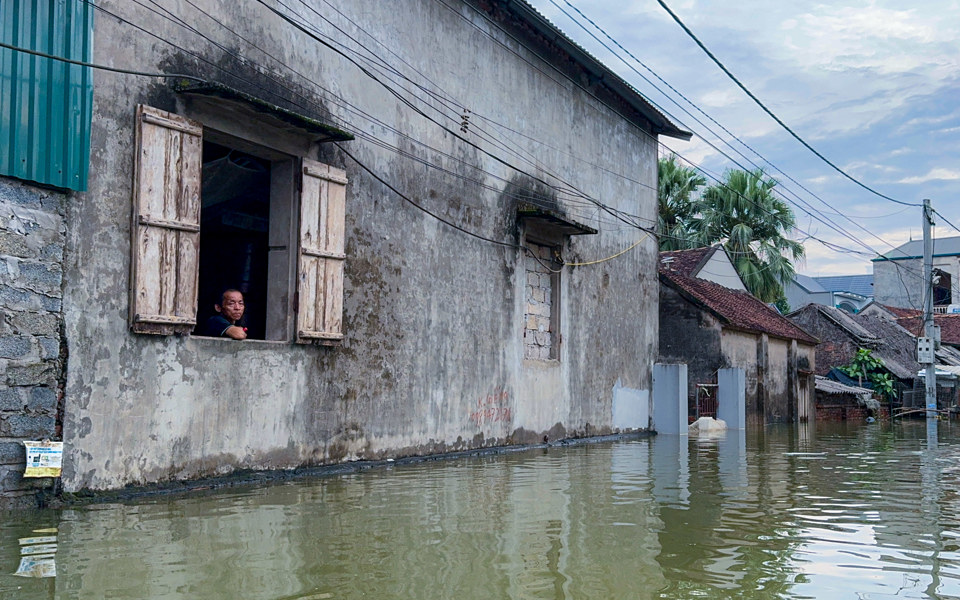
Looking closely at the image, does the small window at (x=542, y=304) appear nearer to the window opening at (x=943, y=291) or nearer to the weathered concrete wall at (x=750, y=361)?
the weathered concrete wall at (x=750, y=361)

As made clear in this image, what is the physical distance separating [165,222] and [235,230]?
3903mm

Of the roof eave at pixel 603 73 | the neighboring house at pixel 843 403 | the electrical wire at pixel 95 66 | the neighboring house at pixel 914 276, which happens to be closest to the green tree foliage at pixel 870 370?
the neighboring house at pixel 843 403

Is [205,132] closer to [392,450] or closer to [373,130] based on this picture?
[373,130]

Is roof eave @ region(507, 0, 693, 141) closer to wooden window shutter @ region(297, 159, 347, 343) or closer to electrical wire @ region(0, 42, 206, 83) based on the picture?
wooden window shutter @ region(297, 159, 347, 343)

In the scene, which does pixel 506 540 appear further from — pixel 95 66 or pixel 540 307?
pixel 540 307

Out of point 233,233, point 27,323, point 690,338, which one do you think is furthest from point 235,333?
point 690,338

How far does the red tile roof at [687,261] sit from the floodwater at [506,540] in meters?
15.9

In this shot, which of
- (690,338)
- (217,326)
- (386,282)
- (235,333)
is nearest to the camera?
(235,333)

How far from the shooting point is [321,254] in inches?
387

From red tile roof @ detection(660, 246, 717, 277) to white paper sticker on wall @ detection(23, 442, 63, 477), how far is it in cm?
2043

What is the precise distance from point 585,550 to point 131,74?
567 cm

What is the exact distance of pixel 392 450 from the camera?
11.1m

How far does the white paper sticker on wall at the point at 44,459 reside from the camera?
6.93 meters

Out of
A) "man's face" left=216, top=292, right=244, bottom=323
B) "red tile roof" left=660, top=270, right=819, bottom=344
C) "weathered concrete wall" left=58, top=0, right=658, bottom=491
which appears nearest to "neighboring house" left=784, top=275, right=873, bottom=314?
"red tile roof" left=660, top=270, right=819, bottom=344
